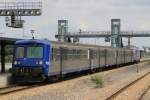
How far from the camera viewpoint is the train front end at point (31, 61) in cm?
2679

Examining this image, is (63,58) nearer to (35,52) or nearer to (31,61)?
(35,52)

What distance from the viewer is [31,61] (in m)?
27.2

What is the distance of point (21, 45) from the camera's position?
2773cm

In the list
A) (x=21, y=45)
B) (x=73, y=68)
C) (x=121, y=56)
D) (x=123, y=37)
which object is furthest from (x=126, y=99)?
(x=123, y=37)

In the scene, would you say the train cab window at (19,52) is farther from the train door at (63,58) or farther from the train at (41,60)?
the train door at (63,58)

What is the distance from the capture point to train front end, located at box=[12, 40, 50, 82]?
26.8 meters


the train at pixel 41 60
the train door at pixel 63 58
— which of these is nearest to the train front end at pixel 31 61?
the train at pixel 41 60

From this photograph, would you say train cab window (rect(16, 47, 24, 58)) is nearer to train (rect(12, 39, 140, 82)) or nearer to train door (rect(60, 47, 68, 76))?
train (rect(12, 39, 140, 82))

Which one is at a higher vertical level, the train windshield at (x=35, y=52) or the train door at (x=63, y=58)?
the train windshield at (x=35, y=52)

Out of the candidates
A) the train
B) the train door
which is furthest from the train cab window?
the train door

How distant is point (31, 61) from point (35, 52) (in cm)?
62

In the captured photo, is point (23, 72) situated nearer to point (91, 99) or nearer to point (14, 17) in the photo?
point (91, 99)

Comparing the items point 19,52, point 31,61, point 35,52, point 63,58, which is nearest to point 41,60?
point 31,61

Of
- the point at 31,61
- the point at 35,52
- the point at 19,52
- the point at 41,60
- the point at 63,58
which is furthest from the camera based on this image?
the point at 63,58
